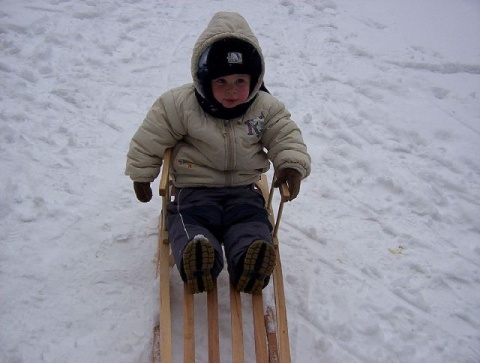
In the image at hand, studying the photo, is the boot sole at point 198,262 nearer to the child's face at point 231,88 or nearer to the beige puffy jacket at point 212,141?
the beige puffy jacket at point 212,141

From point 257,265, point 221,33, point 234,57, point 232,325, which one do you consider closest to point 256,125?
point 234,57

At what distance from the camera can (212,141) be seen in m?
2.40

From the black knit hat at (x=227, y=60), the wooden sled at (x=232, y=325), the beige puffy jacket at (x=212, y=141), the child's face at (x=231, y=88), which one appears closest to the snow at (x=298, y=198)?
the wooden sled at (x=232, y=325)

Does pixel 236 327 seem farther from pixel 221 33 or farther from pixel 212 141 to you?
pixel 221 33

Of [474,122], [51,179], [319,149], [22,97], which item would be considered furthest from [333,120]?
[22,97]

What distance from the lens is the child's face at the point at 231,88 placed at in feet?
7.46

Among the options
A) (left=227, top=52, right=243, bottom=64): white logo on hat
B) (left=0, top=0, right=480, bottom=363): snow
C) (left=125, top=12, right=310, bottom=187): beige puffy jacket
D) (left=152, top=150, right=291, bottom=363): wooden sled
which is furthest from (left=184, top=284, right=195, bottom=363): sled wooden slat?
(left=227, top=52, right=243, bottom=64): white logo on hat

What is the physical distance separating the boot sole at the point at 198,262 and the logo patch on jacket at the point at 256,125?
0.77 metres

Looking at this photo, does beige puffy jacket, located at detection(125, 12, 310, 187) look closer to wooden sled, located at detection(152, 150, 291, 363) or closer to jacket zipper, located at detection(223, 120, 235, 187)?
jacket zipper, located at detection(223, 120, 235, 187)

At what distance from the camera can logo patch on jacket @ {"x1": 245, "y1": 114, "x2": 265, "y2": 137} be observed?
2467 mm

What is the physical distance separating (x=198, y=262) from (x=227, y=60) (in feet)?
3.59

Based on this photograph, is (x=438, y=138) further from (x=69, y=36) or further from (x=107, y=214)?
(x=69, y=36)

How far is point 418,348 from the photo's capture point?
8.11 ft

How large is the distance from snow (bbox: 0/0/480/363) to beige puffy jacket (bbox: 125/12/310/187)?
71 cm
